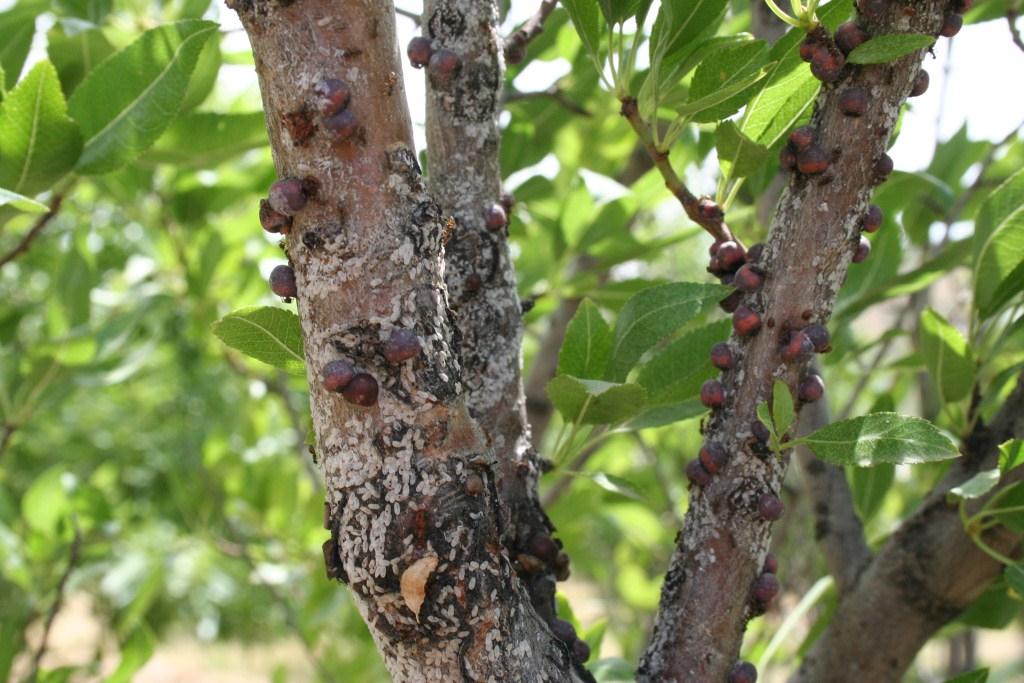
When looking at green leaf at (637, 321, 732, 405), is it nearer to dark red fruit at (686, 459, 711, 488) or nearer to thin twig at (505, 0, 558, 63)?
dark red fruit at (686, 459, 711, 488)

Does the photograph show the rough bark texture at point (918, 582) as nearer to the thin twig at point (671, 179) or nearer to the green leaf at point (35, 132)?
the thin twig at point (671, 179)

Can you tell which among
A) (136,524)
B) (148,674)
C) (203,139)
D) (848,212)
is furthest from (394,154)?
(148,674)

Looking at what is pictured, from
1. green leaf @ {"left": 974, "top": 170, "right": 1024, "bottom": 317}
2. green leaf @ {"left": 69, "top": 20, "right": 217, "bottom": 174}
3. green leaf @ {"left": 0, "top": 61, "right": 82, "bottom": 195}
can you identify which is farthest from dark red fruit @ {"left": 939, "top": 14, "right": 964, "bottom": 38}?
green leaf @ {"left": 0, "top": 61, "right": 82, "bottom": 195}

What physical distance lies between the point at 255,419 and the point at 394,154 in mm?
1979

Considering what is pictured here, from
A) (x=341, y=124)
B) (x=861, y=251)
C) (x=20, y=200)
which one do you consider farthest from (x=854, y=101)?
(x=20, y=200)

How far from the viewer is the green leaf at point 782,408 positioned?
36.4 inches

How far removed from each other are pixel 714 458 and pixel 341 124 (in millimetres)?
477

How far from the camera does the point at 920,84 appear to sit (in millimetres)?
1003

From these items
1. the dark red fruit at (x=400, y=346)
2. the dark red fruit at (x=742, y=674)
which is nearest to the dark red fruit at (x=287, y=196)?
the dark red fruit at (x=400, y=346)

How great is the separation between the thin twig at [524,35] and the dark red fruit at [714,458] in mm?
497

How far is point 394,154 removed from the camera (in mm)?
826

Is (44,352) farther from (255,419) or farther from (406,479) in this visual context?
(406,479)

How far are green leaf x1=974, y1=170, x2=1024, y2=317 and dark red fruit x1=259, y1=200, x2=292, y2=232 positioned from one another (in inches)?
33.3

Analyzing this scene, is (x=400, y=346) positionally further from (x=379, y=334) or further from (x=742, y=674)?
(x=742, y=674)
